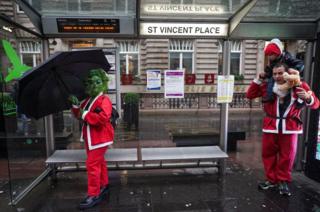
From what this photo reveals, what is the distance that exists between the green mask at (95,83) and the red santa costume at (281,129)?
2195 mm

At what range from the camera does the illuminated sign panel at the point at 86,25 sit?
152 inches

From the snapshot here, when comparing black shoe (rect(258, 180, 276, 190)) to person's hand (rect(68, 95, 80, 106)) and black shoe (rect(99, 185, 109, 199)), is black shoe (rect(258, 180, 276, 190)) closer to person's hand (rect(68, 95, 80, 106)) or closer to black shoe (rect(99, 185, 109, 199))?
black shoe (rect(99, 185, 109, 199))

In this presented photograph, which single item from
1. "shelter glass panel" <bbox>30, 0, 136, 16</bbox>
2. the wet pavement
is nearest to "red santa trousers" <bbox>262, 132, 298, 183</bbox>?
the wet pavement

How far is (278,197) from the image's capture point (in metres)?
3.66

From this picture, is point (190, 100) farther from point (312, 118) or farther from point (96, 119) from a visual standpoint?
point (96, 119)

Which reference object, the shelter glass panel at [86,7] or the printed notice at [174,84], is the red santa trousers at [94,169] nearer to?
the printed notice at [174,84]

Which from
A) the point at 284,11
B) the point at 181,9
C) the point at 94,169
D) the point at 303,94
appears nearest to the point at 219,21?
the point at 181,9

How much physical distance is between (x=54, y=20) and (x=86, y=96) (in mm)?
1396

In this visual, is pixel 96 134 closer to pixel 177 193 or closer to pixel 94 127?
pixel 94 127

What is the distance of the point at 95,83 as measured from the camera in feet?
10.7

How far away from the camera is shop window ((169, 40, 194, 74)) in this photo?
52.1ft

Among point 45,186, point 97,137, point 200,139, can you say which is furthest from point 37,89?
point 200,139

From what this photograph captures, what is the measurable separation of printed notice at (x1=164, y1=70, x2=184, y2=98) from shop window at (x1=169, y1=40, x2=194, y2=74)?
1166 cm

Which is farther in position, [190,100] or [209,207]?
[190,100]
